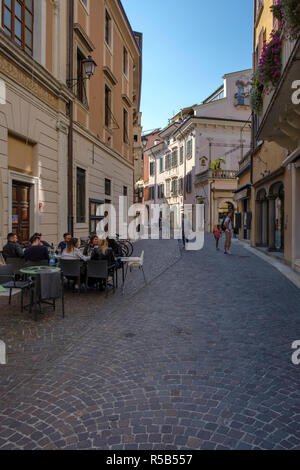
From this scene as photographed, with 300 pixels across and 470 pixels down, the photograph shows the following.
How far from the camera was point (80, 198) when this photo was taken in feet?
48.5

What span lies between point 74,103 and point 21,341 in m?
10.8

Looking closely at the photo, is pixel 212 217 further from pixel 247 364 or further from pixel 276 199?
pixel 247 364

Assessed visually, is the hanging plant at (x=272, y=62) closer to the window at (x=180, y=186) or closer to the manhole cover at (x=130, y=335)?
the manhole cover at (x=130, y=335)

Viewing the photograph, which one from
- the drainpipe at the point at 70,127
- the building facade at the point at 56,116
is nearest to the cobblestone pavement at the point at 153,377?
the building facade at the point at 56,116

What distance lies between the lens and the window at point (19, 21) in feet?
30.3

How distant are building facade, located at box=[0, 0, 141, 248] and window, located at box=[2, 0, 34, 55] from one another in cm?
3

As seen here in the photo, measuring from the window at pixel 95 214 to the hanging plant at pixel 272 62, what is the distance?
8886 mm

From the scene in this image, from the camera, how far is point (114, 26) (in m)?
18.7

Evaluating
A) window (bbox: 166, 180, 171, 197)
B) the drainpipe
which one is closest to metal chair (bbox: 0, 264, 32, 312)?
the drainpipe

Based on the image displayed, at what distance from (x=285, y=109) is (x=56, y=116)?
288 inches

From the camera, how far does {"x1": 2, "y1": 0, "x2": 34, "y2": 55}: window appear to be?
9234 mm

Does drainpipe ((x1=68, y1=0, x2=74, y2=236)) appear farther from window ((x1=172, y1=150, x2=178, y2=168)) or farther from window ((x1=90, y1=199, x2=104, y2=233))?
window ((x1=172, y1=150, x2=178, y2=168))
